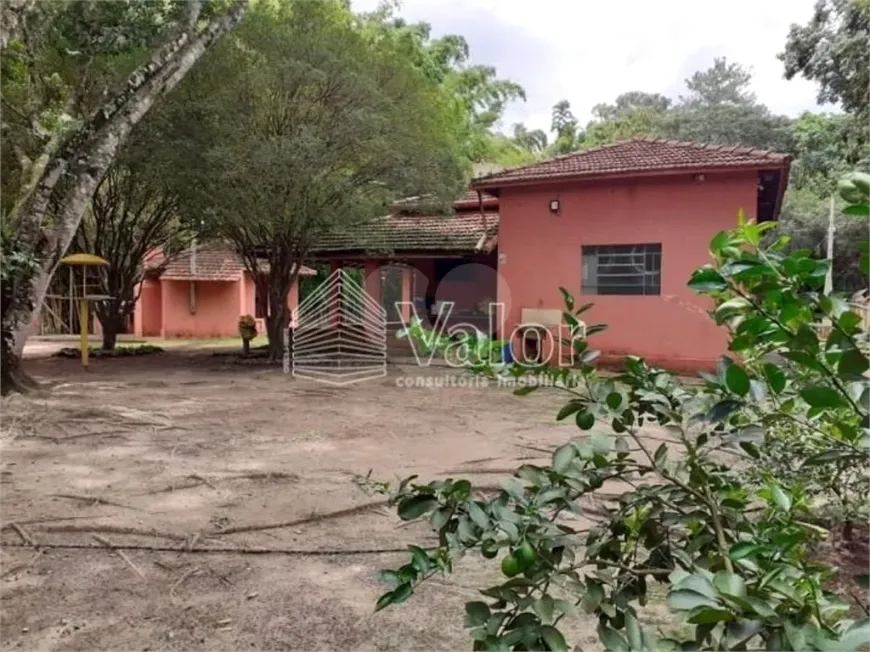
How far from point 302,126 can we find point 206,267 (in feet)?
40.3

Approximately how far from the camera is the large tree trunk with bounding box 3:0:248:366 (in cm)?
816

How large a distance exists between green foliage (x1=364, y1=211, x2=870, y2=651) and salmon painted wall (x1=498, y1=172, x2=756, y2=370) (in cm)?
969

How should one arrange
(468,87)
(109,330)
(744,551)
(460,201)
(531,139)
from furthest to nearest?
(531,139) → (468,87) → (460,201) → (109,330) → (744,551)

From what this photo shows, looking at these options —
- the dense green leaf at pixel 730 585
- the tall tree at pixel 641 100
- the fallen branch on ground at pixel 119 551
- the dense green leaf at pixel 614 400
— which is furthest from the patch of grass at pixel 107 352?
the tall tree at pixel 641 100

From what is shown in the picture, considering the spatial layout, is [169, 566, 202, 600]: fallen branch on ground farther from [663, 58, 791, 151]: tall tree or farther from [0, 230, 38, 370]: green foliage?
[663, 58, 791, 151]: tall tree

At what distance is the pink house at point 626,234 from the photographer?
10.8 metres

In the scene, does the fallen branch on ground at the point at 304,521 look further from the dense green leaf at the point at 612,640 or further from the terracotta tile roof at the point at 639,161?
the terracotta tile roof at the point at 639,161

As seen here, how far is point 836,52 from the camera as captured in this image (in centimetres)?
1322

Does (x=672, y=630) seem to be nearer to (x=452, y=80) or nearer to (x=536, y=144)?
(x=452, y=80)

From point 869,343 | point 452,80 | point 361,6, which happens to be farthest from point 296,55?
point 452,80

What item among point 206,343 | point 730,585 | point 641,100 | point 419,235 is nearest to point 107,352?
point 206,343

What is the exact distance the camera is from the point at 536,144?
109 feet

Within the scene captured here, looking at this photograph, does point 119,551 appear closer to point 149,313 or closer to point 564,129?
point 149,313

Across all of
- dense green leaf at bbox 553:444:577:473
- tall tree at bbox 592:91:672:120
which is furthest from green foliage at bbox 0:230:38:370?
tall tree at bbox 592:91:672:120
